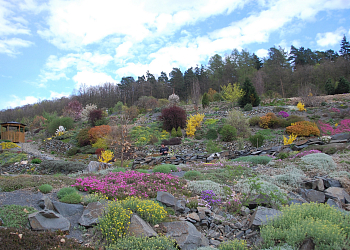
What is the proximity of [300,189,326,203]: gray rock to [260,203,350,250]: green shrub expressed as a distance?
4.98ft

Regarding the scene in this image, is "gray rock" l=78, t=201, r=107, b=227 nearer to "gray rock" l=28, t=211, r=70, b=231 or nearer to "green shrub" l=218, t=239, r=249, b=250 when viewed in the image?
"gray rock" l=28, t=211, r=70, b=231

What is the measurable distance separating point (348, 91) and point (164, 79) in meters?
35.0

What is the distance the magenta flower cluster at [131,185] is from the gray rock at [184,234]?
128 centimetres

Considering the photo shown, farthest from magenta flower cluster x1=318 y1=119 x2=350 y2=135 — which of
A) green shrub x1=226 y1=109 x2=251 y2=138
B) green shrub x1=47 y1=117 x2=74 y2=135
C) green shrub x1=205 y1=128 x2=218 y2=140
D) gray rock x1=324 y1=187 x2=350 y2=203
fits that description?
green shrub x1=47 y1=117 x2=74 y2=135

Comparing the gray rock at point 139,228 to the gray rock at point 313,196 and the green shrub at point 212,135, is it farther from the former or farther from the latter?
the green shrub at point 212,135

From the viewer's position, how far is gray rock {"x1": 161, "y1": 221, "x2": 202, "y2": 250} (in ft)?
11.0

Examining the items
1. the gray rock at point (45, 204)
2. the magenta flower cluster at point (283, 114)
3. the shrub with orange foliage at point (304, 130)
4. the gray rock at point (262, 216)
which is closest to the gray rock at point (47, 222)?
the gray rock at point (45, 204)

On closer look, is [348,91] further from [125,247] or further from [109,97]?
[109,97]

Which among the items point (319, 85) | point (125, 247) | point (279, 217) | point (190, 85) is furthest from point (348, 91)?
point (125, 247)

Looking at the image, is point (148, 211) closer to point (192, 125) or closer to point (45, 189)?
point (45, 189)

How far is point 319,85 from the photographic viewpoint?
3459cm

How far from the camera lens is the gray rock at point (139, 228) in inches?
131

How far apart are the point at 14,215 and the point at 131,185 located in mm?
2455

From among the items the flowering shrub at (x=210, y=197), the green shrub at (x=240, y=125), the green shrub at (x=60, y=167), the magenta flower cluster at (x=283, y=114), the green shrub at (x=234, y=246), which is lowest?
the green shrub at (x=60, y=167)
